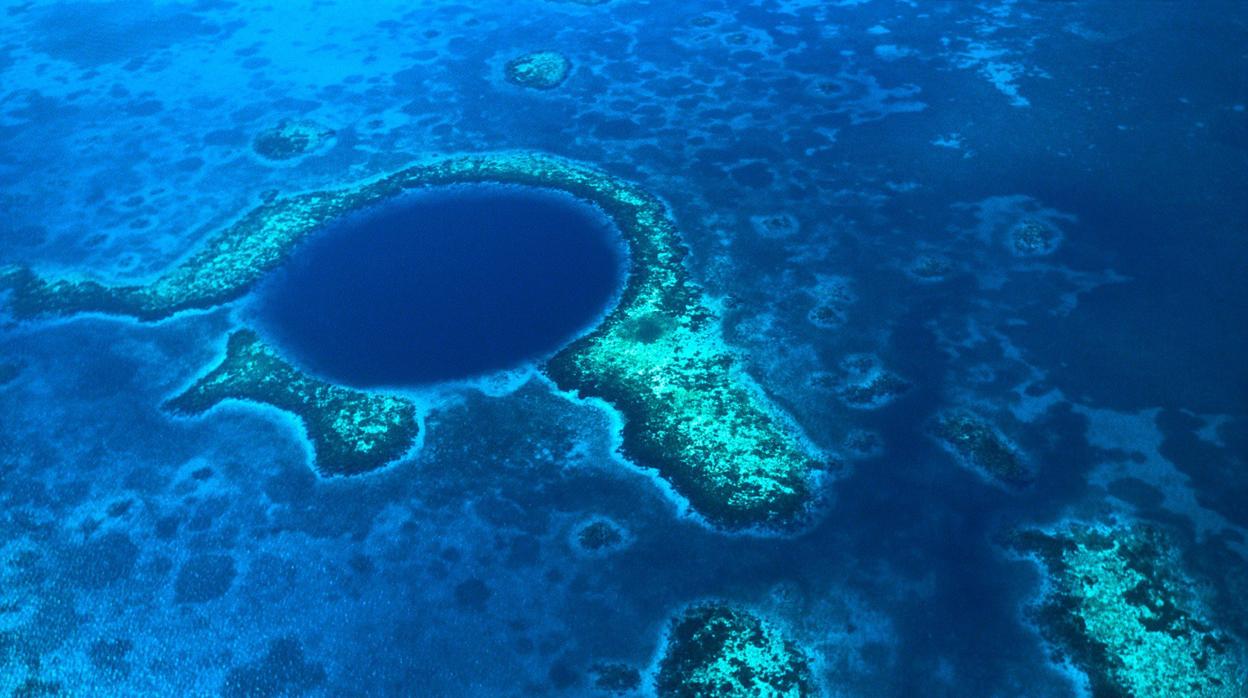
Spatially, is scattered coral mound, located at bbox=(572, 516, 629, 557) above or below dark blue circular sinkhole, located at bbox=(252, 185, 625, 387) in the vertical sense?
below

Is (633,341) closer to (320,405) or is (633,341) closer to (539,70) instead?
(320,405)

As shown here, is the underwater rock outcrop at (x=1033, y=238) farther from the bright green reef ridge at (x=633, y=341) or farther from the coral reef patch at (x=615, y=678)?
the coral reef patch at (x=615, y=678)

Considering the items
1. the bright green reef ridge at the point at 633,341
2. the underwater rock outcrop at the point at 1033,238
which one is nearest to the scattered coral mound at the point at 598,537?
the bright green reef ridge at the point at 633,341

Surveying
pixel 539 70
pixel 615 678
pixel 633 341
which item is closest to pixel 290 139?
pixel 539 70

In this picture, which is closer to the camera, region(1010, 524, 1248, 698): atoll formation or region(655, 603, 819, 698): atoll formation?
region(1010, 524, 1248, 698): atoll formation

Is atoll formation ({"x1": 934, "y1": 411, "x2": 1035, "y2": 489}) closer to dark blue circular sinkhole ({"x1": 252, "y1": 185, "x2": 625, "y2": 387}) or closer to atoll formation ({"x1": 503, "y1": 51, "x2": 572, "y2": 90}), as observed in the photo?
dark blue circular sinkhole ({"x1": 252, "y1": 185, "x2": 625, "y2": 387})

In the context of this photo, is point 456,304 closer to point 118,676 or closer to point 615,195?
point 615,195

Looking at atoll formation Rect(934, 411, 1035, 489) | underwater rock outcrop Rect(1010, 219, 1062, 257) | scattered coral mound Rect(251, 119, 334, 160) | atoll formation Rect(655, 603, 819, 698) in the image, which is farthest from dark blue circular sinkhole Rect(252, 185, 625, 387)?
underwater rock outcrop Rect(1010, 219, 1062, 257)
